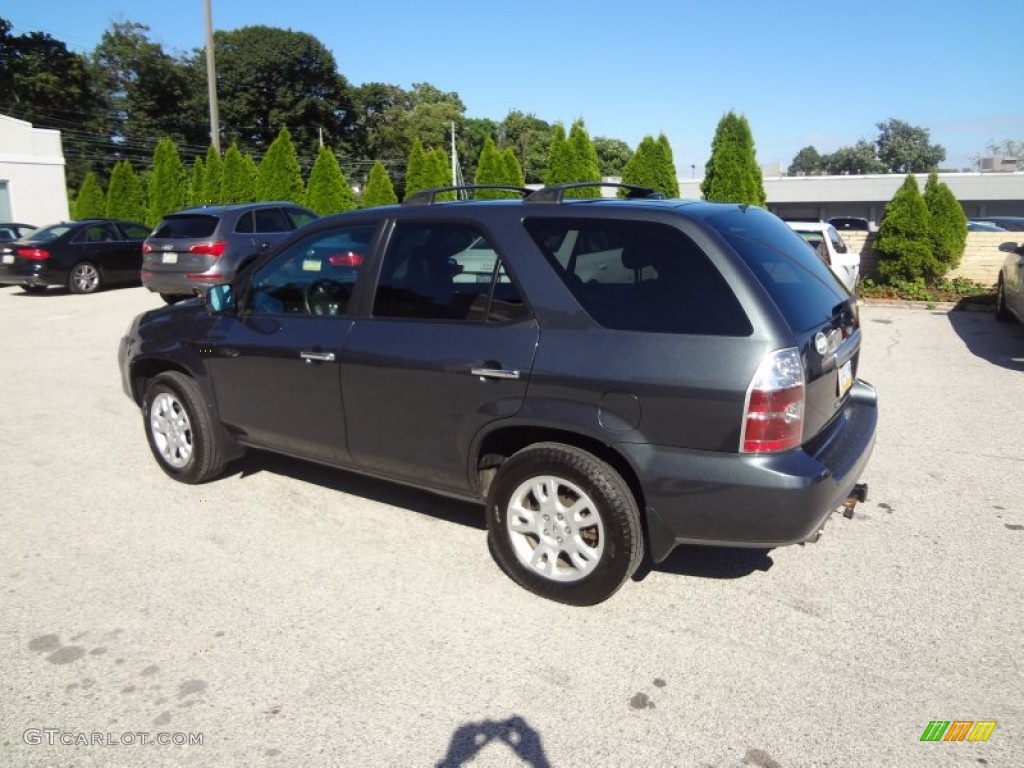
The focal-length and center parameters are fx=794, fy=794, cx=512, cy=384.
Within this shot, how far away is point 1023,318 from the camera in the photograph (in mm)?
9438

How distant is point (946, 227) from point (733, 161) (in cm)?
405

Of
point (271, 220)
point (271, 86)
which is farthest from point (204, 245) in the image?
point (271, 86)

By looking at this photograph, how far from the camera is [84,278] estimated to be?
16.8m

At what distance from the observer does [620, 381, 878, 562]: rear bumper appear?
3141mm

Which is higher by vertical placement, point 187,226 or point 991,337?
point 187,226

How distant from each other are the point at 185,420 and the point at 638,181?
13439 mm

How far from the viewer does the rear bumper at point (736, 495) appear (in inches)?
124

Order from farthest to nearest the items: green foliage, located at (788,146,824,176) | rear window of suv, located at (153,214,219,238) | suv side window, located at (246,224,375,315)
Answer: green foliage, located at (788,146,824,176) < rear window of suv, located at (153,214,219,238) < suv side window, located at (246,224,375,315)

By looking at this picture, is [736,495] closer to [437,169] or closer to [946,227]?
[946,227]

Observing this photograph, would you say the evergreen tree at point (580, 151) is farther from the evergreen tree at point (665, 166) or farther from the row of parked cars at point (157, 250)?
the row of parked cars at point (157, 250)

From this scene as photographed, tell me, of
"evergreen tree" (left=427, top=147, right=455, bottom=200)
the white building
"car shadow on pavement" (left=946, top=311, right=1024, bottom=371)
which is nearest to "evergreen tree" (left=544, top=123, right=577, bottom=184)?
"evergreen tree" (left=427, top=147, right=455, bottom=200)

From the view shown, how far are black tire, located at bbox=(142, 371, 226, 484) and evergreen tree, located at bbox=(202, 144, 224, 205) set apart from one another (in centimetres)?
1947

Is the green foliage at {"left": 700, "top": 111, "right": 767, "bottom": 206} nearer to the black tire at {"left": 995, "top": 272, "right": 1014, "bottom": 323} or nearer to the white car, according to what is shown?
the white car

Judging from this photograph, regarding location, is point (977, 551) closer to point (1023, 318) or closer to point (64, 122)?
point (1023, 318)
